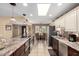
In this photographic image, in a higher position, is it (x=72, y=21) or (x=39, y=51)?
(x=72, y=21)

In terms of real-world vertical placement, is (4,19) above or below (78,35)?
above

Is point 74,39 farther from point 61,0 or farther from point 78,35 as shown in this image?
point 61,0

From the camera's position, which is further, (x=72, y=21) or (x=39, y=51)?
(x=39, y=51)

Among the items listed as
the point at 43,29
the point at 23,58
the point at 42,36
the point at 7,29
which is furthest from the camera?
the point at 43,29

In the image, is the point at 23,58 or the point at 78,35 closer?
the point at 23,58

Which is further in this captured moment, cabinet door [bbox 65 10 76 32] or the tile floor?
the tile floor

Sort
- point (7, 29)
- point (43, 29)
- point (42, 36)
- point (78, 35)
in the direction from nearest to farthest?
1. point (78, 35)
2. point (7, 29)
3. point (42, 36)
4. point (43, 29)

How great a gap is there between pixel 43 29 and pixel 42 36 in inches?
53.1

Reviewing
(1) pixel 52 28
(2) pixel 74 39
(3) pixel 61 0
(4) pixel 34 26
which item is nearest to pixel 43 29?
(4) pixel 34 26

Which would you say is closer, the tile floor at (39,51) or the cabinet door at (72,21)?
the cabinet door at (72,21)

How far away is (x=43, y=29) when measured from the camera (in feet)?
47.4

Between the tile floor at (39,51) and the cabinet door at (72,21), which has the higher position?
the cabinet door at (72,21)

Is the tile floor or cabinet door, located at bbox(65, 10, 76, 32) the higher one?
cabinet door, located at bbox(65, 10, 76, 32)

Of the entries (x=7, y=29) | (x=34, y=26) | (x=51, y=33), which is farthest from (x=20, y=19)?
(x=34, y=26)
